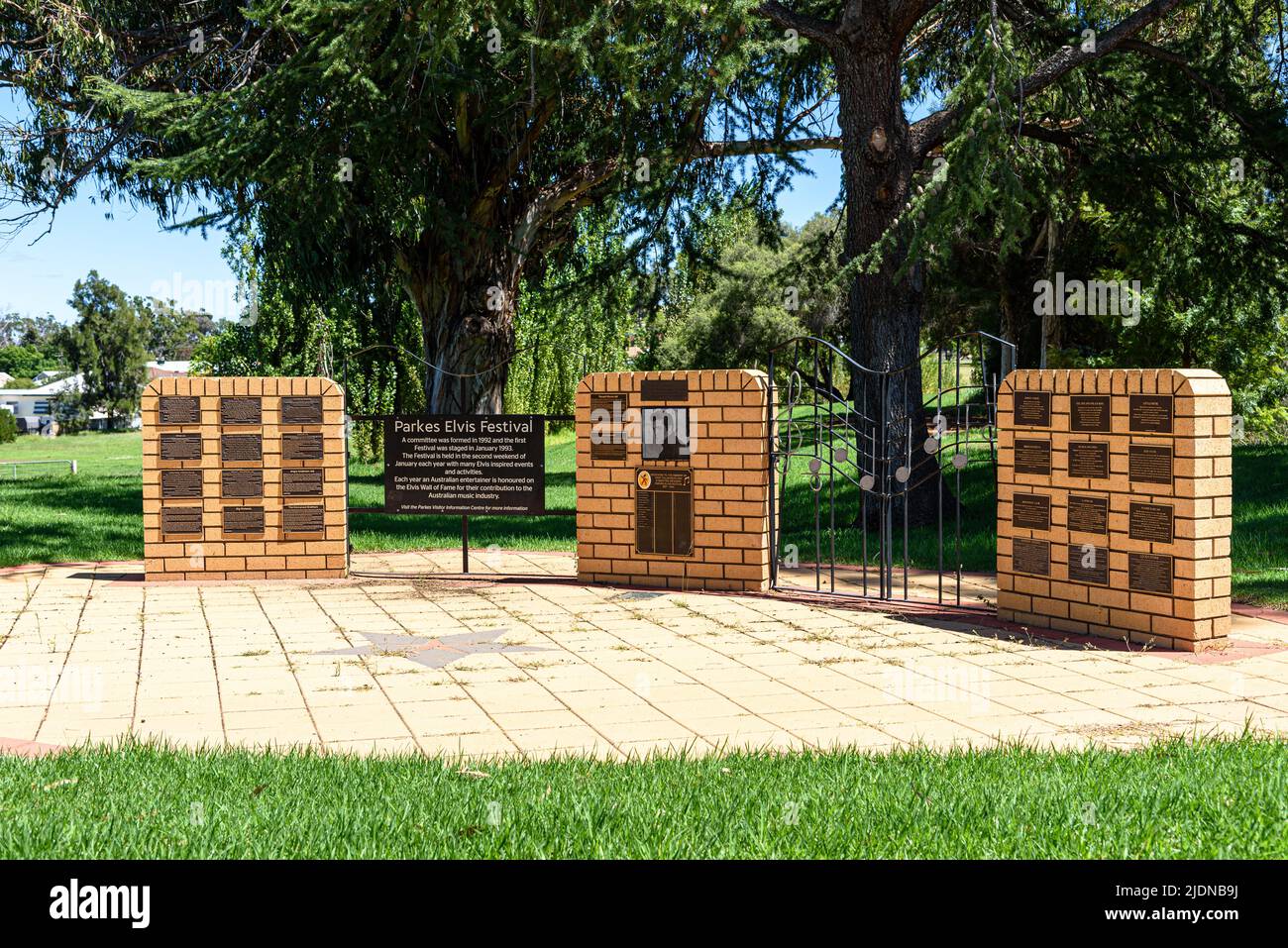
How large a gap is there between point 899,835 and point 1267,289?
14361 millimetres

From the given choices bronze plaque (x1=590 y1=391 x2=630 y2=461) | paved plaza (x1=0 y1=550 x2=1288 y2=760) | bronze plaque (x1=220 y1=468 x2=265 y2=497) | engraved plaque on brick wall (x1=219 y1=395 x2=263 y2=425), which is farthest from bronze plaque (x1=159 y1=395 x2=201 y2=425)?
bronze plaque (x1=590 y1=391 x2=630 y2=461)

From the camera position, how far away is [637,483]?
1023cm

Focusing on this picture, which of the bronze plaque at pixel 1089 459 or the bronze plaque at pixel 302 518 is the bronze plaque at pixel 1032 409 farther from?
the bronze plaque at pixel 302 518

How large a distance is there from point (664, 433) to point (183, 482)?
425 cm

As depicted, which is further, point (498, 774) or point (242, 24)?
point (242, 24)

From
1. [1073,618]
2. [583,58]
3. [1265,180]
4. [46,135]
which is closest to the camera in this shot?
[1073,618]

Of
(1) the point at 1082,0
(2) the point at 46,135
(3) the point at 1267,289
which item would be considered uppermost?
(1) the point at 1082,0

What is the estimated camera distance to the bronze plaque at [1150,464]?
7.55 m

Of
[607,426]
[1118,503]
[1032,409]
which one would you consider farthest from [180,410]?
[1118,503]

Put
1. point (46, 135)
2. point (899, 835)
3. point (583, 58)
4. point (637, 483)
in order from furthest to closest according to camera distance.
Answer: point (46, 135) → point (583, 58) → point (637, 483) → point (899, 835)

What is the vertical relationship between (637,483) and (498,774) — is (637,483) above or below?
above

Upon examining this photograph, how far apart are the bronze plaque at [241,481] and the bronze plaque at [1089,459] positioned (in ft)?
21.9
